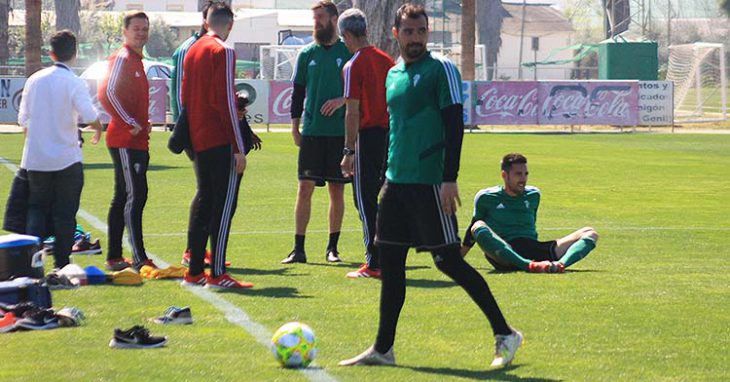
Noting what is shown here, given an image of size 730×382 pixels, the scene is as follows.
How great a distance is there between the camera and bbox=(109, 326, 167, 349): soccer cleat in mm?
8008

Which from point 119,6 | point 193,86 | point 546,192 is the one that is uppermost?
point 119,6

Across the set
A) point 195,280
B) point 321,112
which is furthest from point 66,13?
point 195,280

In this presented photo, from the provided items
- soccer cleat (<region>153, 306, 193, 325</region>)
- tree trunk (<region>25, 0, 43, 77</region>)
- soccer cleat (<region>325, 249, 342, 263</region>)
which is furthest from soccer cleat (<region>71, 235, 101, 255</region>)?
tree trunk (<region>25, 0, 43, 77</region>)

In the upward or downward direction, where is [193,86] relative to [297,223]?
upward

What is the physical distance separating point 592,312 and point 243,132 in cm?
361

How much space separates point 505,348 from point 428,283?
3268 millimetres

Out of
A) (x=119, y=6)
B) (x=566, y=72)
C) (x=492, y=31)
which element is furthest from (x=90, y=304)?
(x=119, y=6)

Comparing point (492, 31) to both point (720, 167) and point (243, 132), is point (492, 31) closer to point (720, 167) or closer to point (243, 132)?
point (720, 167)

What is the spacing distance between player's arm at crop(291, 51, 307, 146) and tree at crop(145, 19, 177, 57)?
87.3 m

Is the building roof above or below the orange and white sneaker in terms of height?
above

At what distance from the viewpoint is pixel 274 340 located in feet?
24.9

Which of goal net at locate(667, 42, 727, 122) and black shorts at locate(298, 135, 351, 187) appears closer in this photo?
black shorts at locate(298, 135, 351, 187)

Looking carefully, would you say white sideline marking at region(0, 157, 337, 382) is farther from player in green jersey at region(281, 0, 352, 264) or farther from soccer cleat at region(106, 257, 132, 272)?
player in green jersey at region(281, 0, 352, 264)

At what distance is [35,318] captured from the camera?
8.72m
